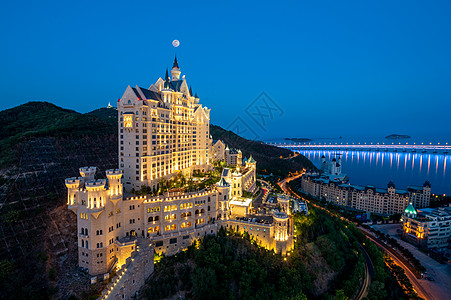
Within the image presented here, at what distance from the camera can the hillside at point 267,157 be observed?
133 meters

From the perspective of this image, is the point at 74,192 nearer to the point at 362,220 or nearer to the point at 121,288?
the point at 121,288

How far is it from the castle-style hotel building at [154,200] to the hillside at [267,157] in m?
70.6

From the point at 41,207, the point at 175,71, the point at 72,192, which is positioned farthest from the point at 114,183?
the point at 175,71

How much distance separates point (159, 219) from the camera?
4269cm

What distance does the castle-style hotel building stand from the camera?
3747 cm

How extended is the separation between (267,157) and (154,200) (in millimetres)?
118292

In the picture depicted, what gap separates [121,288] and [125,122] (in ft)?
97.2

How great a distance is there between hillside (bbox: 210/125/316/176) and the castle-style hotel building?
231 feet

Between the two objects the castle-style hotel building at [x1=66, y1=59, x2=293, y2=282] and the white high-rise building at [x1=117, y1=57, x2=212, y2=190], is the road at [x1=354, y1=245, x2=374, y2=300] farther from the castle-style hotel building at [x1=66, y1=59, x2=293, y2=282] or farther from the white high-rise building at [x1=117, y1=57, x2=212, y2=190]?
the white high-rise building at [x1=117, y1=57, x2=212, y2=190]

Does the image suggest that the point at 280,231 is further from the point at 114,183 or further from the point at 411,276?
the point at 411,276

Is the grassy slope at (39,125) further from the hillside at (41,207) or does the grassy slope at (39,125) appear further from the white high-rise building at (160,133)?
the white high-rise building at (160,133)

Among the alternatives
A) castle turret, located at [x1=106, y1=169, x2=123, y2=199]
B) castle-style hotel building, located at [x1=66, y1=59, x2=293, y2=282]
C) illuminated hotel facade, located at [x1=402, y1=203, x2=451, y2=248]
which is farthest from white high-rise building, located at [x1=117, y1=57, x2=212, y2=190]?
illuminated hotel facade, located at [x1=402, y1=203, x2=451, y2=248]

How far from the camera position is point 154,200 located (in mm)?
42094

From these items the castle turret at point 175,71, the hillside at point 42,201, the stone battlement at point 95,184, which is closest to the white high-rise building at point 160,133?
the castle turret at point 175,71
